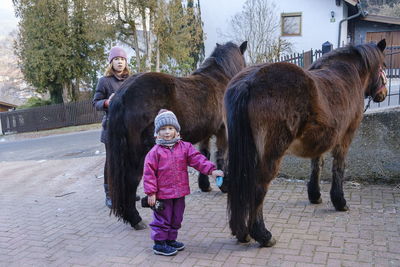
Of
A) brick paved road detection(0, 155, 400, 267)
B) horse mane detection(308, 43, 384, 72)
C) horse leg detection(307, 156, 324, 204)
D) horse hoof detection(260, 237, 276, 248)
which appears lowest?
brick paved road detection(0, 155, 400, 267)

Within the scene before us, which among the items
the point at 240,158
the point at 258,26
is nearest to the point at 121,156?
the point at 240,158

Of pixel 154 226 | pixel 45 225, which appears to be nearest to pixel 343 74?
pixel 154 226

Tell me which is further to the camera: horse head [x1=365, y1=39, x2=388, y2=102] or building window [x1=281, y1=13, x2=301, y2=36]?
building window [x1=281, y1=13, x2=301, y2=36]

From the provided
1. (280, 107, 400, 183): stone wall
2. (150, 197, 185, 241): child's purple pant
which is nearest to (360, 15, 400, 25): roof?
(280, 107, 400, 183): stone wall

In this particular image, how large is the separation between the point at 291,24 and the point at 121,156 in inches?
721

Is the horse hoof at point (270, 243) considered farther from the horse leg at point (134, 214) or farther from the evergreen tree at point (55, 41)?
the evergreen tree at point (55, 41)

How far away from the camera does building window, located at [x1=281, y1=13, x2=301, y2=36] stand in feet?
63.7

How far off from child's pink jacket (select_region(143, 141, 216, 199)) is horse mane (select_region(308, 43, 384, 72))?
2010mm

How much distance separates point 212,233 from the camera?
374cm

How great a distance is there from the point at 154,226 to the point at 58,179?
415 cm

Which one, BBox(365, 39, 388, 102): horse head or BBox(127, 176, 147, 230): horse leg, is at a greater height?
BBox(365, 39, 388, 102): horse head

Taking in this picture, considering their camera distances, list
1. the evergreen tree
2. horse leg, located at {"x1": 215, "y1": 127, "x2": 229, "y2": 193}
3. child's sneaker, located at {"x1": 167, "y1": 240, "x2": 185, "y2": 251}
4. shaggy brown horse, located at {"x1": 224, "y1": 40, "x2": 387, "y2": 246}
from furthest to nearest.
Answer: the evergreen tree, horse leg, located at {"x1": 215, "y1": 127, "x2": 229, "y2": 193}, child's sneaker, located at {"x1": 167, "y1": 240, "x2": 185, "y2": 251}, shaggy brown horse, located at {"x1": 224, "y1": 40, "x2": 387, "y2": 246}

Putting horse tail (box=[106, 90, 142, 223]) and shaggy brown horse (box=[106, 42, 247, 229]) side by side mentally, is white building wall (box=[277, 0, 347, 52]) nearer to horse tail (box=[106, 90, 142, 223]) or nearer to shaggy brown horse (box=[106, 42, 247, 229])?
shaggy brown horse (box=[106, 42, 247, 229])

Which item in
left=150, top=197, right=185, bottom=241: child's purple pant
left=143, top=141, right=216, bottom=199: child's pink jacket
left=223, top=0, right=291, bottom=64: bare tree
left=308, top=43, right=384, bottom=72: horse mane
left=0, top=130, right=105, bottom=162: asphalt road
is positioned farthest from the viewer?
left=223, top=0, right=291, bottom=64: bare tree
